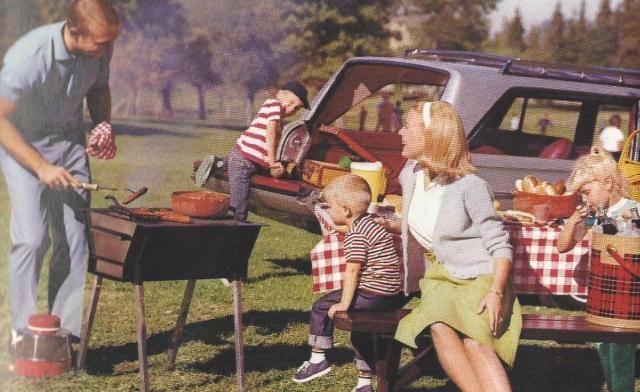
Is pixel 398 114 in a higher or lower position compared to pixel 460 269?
higher

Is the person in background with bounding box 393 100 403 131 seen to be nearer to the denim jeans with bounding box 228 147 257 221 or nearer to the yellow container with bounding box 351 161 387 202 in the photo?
the denim jeans with bounding box 228 147 257 221

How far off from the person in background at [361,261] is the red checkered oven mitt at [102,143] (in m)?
0.64

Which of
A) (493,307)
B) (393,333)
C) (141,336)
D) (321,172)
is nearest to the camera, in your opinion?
(493,307)

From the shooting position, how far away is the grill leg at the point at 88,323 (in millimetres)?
3586

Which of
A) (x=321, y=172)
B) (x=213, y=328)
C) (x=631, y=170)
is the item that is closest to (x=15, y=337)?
(x=213, y=328)

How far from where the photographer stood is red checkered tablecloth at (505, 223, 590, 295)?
3.65 metres

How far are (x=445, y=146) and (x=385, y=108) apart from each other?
5.46 feet

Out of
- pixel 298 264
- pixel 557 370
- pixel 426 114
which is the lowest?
pixel 557 370

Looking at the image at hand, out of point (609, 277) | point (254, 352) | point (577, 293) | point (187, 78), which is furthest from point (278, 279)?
point (609, 277)

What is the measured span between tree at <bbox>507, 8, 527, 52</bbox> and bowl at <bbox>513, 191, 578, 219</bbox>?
38.9 inches

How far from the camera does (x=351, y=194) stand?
11.3 ft

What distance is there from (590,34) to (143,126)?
1.73 meters

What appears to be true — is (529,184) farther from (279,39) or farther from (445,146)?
(279,39)

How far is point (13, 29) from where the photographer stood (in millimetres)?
3398
